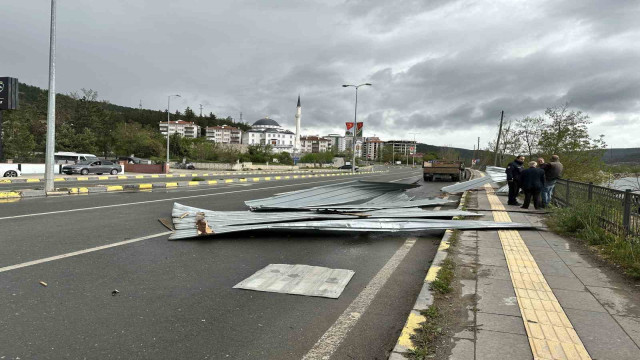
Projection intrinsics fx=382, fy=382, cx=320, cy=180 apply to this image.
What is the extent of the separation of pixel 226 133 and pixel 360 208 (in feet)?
533

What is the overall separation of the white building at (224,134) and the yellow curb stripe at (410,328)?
15905 centimetres

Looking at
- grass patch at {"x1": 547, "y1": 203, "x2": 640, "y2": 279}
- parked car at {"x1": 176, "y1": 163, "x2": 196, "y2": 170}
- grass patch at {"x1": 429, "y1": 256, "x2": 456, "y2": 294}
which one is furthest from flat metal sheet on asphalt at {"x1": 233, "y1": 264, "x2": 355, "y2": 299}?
parked car at {"x1": 176, "y1": 163, "x2": 196, "y2": 170}

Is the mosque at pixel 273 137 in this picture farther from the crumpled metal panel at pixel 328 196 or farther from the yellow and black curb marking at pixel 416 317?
the yellow and black curb marking at pixel 416 317

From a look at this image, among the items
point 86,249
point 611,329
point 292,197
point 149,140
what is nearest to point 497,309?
point 611,329

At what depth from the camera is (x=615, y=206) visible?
6617mm

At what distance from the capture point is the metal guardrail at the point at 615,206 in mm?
6012

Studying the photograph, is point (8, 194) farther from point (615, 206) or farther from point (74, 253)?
point (615, 206)

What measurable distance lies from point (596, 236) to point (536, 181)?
479 cm

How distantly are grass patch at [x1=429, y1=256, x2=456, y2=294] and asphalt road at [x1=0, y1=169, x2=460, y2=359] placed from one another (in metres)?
0.29

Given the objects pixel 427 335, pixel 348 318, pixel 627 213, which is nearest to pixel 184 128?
pixel 627 213

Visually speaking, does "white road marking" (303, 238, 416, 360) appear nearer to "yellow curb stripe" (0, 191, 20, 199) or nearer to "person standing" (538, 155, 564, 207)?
"person standing" (538, 155, 564, 207)

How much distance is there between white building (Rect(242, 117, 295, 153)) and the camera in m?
163

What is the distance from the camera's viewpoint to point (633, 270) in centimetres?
487

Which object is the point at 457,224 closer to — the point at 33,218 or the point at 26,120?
the point at 33,218
